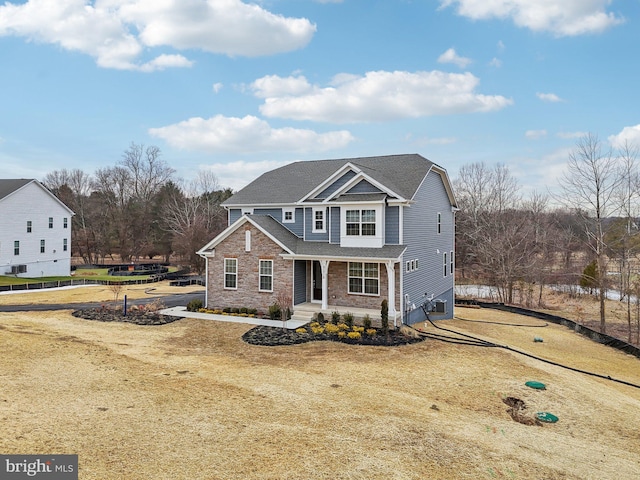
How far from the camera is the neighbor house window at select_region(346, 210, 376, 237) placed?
1833 cm

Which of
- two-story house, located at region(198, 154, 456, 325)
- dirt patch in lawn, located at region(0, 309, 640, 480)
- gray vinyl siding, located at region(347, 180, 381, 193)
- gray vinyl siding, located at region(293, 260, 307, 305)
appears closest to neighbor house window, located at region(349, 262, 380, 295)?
two-story house, located at region(198, 154, 456, 325)

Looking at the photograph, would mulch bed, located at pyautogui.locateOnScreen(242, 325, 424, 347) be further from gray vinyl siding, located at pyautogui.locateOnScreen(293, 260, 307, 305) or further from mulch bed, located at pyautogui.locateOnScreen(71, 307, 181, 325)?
mulch bed, located at pyautogui.locateOnScreen(71, 307, 181, 325)

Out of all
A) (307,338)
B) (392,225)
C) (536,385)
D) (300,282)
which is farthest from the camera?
(300,282)

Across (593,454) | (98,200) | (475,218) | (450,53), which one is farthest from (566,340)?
(98,200)

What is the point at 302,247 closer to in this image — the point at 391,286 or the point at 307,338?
the point at 391,286

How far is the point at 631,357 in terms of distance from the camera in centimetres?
1689

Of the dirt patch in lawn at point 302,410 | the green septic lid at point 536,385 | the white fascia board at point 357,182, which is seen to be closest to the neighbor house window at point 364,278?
the white fascia board at point 357,182

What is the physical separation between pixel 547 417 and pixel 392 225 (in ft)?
34.8

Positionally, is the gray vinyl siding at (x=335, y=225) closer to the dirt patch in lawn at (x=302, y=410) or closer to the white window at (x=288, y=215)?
the white window at (x=288, y=215)

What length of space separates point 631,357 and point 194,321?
19.8 m

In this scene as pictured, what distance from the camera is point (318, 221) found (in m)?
20.6

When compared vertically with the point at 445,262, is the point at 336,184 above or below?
above

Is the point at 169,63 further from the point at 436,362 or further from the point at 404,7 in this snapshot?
the point at 436,362

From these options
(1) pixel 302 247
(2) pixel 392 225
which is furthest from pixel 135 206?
(2) pixel 392 225
